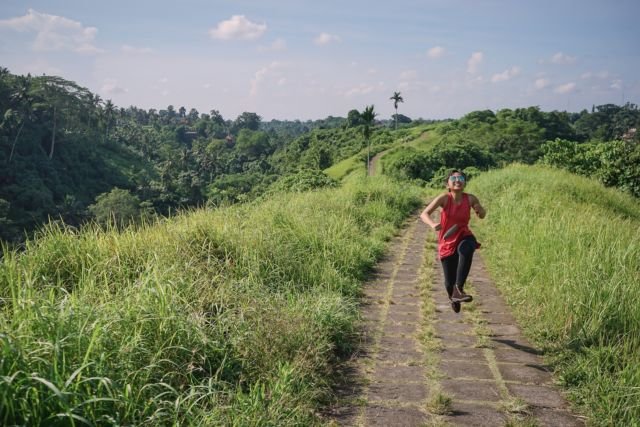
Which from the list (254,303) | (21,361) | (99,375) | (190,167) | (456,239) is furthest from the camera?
(190,167)

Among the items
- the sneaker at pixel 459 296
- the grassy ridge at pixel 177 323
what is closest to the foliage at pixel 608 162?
the grassy ridge at pixel 177 323

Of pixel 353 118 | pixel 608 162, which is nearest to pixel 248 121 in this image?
pixel 353 118

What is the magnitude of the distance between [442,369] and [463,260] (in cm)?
141

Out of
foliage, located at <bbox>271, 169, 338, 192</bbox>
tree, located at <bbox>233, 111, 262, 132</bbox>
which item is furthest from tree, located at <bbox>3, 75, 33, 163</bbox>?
tree, located at <bbox>233, 111, 262, 132</bbox>

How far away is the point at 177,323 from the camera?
10.8 feet

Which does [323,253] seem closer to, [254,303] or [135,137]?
[254,303]

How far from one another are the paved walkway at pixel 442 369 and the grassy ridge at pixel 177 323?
299 millimetres

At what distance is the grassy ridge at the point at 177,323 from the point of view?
243 cm

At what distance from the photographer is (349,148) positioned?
223 ft

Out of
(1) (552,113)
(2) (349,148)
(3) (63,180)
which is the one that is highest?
(1) (552,113)

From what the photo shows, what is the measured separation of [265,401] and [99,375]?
1041mm

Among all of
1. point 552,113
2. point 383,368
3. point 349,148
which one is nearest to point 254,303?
point 383,368

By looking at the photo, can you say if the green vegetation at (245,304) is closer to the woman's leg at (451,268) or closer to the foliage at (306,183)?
the woman's leg at (451,268)

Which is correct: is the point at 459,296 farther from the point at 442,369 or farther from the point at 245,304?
the point at 245,304
